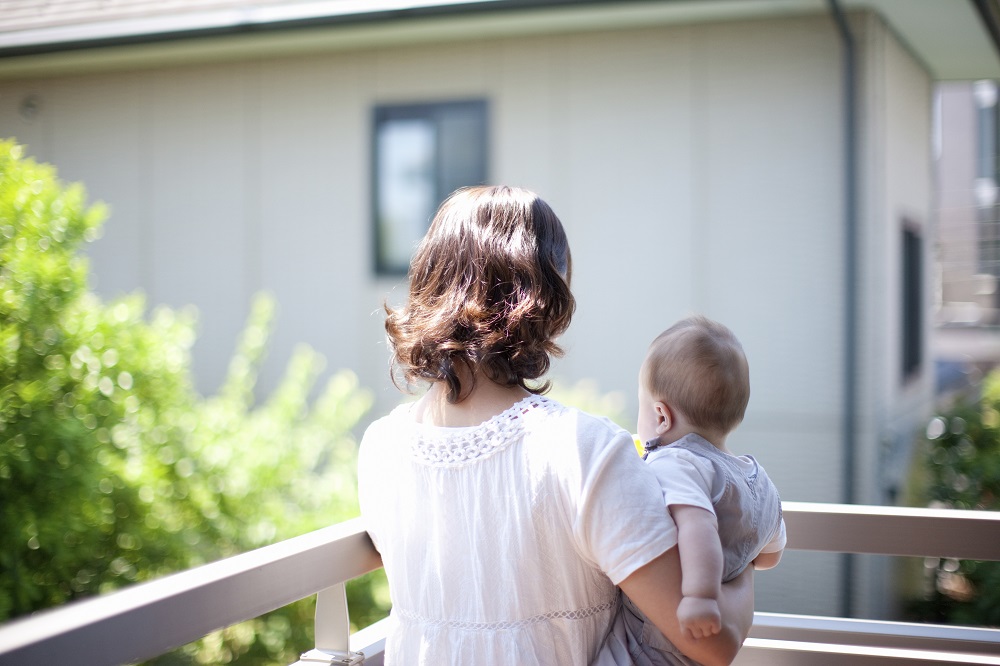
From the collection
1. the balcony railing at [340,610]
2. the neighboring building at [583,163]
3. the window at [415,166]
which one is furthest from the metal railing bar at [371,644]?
the window at [415,166]

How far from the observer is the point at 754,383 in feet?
14.8

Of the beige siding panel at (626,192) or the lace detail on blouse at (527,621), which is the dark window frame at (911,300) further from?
the lace detail on blouse at (527,621)

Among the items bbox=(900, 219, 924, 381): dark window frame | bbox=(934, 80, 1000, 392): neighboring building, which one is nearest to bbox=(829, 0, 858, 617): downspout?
bbox=(900, 219, 924, 381): dark window frame

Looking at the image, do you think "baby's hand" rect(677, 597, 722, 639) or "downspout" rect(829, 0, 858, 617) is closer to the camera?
"baby's hand" rect(677, 597, 722, 639)

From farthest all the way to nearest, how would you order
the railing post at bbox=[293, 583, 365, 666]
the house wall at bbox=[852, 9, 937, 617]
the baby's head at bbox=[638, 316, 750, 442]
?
the house wall at bbox=[852, 9, 937, 617], the railing post at bbox=[293, 583, 365, 666], the baby's head at bbox=[638, 316, 750, 442]

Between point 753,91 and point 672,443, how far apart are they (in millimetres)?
A: 3637

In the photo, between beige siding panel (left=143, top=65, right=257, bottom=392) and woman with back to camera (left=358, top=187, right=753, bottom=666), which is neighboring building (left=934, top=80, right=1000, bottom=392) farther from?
woman with back to camera (left=358, top=187, right=753, bottom=666)

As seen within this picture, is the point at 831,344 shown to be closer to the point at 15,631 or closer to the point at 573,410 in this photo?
the point at 573,410

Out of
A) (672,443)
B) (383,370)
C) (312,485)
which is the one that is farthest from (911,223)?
(672,443)

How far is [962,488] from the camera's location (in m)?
4.09

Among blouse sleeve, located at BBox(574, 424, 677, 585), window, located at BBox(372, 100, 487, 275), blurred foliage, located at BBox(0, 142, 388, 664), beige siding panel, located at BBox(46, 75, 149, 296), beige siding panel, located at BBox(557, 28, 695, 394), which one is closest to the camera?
blouse sleeve, located at BBox(574, 424, 677, 585)

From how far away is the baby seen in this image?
3.96ft

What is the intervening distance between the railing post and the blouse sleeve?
538 millimetres

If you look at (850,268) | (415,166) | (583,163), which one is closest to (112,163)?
(415,166)
